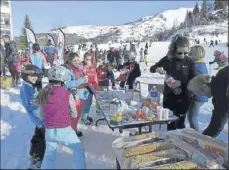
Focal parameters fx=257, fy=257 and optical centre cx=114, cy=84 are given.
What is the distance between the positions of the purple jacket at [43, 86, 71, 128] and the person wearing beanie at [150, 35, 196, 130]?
4.84 feet

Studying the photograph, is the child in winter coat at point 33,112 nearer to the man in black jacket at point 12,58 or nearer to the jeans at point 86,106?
the jeans at point 86,106

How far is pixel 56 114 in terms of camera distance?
9.21 ft

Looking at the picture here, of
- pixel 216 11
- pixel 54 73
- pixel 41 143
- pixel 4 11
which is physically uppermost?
pixel 216 11

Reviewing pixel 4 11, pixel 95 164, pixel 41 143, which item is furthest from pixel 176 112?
pixel 4 11

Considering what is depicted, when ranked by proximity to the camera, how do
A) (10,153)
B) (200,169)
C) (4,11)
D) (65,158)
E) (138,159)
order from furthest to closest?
(4,11), (10,153), (65,158), (138,159), (200,169)

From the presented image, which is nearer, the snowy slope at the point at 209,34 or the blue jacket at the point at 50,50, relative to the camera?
the blue jacket at the point at 50,50

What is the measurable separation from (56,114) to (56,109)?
0.06 metres

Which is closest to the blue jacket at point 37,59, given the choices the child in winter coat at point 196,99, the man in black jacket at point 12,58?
the man in black jacket at point 12,58

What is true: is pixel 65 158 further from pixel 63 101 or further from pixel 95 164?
pixel 63 101

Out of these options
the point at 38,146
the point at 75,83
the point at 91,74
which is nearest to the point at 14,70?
the point at 91,74

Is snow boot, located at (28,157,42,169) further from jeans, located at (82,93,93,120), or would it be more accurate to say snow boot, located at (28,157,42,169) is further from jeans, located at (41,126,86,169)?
jeans, located at (82,93,93,120)

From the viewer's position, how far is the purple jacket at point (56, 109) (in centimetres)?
279

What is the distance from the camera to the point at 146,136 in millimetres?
2090

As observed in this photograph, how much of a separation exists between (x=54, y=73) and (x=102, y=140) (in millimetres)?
1818
